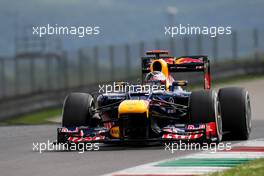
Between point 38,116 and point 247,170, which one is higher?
point 38,116

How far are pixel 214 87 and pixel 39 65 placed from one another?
7.56 m

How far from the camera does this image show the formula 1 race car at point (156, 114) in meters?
18.8

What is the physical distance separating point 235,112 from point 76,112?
298 cm

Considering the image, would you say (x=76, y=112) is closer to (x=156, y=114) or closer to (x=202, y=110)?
(x=156, y=114)

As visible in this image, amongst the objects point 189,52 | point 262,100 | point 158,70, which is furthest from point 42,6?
point 158,70

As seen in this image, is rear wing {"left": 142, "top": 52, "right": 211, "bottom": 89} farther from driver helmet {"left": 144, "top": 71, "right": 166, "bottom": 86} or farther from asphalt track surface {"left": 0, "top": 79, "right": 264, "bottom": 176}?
asphalt track surface {"left": 0, "top": 79, "right": 264, "bottom": 176}

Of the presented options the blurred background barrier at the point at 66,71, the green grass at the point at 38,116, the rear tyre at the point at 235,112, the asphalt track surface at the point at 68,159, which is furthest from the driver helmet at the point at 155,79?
the blurred background barrier at the point at 66,71

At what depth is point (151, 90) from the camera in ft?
65.7

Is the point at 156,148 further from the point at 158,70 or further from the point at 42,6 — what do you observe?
the point at 42,6

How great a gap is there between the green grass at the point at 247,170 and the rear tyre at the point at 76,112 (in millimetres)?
5302

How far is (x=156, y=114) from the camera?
19.4 metres

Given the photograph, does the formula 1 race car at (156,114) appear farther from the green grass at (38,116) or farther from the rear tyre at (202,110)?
the green grass at (38,116)

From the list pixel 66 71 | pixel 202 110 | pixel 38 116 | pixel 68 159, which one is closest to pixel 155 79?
pixel 202 110

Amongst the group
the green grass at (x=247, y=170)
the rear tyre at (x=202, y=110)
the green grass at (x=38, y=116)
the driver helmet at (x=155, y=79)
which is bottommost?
the green grass at (x=247, y=170)
